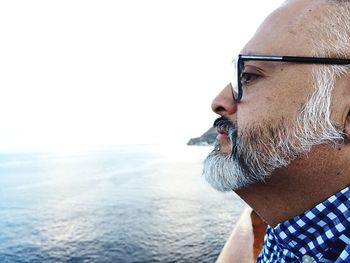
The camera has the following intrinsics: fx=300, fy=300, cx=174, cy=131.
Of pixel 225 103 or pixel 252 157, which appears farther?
pixel 225 103

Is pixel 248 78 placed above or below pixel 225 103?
above

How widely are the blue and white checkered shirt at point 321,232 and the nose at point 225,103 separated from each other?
0.62 metres

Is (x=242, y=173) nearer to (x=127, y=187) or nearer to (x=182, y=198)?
(x=182, y=198)

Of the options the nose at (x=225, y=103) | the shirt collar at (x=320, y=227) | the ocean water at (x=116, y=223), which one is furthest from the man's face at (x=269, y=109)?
the ocean water at (x=116, y=223)

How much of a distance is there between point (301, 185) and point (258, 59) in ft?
2.15

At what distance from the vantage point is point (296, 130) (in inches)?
55.1

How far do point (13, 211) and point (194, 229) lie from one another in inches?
1201

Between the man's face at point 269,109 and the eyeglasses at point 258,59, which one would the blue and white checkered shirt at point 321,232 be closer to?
the man's face at point 269,109

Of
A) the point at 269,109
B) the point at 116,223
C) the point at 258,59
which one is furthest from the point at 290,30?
the point at 116,223

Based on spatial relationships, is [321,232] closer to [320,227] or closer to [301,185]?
[320,227]

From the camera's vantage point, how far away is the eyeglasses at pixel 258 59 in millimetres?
1384

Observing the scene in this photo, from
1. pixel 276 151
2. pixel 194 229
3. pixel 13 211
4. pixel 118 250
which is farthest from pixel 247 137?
pixel 13 211

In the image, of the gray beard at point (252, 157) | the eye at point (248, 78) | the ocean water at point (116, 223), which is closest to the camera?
A: the gray beard at point (252, 157)

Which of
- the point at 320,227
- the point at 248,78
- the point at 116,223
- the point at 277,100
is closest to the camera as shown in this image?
the point at 320,227
